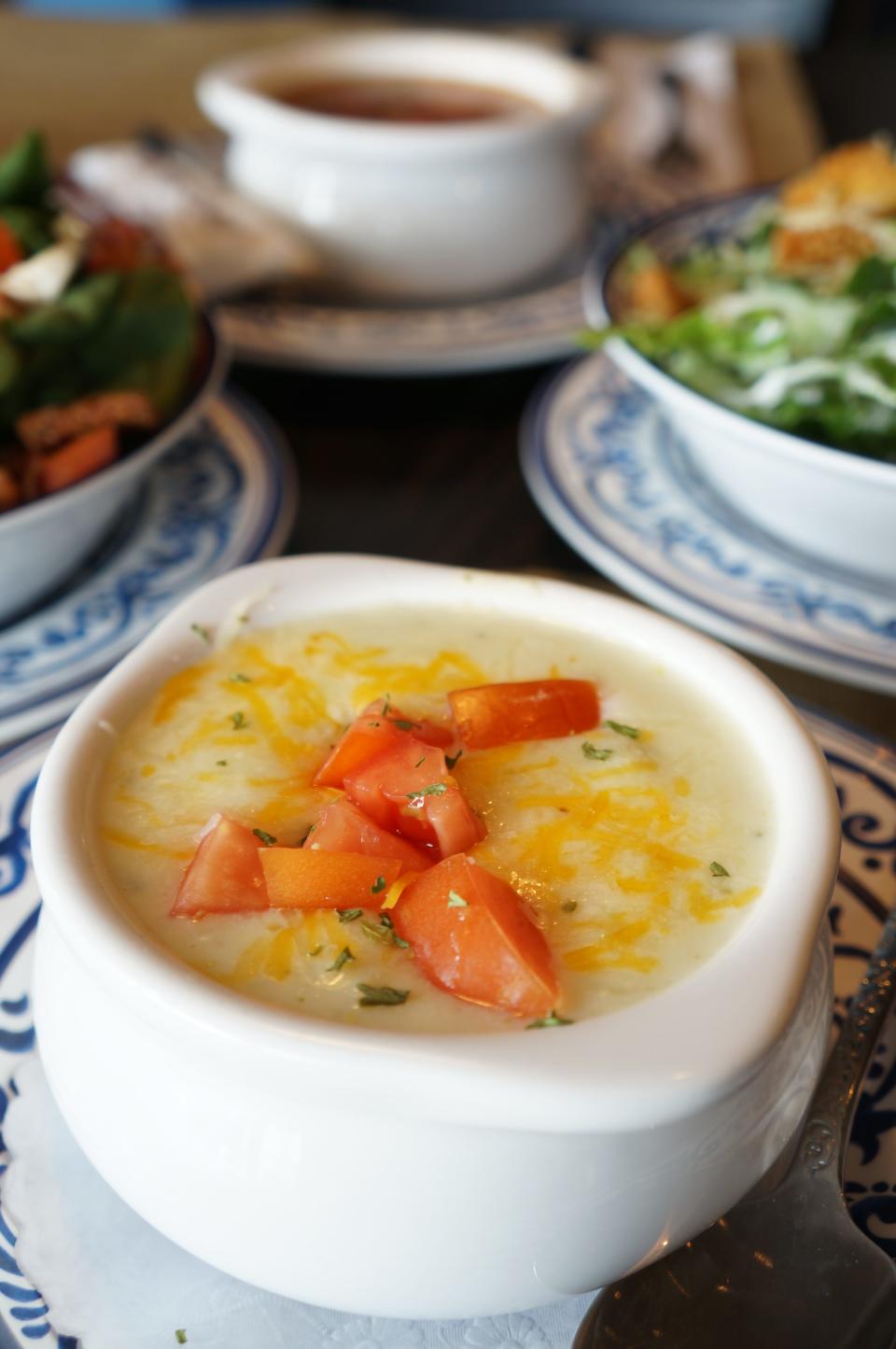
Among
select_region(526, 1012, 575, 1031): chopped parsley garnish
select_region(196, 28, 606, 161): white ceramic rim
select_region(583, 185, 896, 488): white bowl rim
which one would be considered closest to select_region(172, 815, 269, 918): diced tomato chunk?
select_region(526, 1012, 575, 1031): chopped parsley garnish

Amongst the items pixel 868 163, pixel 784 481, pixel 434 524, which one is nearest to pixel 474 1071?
pixel 784 481

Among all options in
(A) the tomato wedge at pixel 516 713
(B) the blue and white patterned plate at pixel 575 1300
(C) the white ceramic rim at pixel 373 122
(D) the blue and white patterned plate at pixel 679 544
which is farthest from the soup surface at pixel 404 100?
(A) the tomato wedge at pixel 516 713

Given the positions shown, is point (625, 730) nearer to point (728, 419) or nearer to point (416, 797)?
point (416, 797)

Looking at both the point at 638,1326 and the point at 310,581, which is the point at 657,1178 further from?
the point at 310,581

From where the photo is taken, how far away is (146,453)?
1734mm

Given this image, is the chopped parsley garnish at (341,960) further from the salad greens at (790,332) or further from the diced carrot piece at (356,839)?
the salad greens at (790,332)

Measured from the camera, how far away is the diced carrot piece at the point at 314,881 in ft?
3.15

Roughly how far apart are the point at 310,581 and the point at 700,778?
1.42ft

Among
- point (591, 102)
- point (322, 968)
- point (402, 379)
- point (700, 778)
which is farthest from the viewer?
point (591, 102)

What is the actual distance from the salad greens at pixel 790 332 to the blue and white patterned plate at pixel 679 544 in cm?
15

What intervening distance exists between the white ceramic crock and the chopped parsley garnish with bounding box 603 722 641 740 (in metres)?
1.60

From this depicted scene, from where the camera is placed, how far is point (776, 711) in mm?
1136

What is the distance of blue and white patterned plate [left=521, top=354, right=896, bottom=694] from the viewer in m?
1.73

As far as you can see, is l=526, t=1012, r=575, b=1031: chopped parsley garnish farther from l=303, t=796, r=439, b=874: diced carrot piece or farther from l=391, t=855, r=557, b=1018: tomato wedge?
l=303, t=796, r=439, b=874: diced carrot piece
